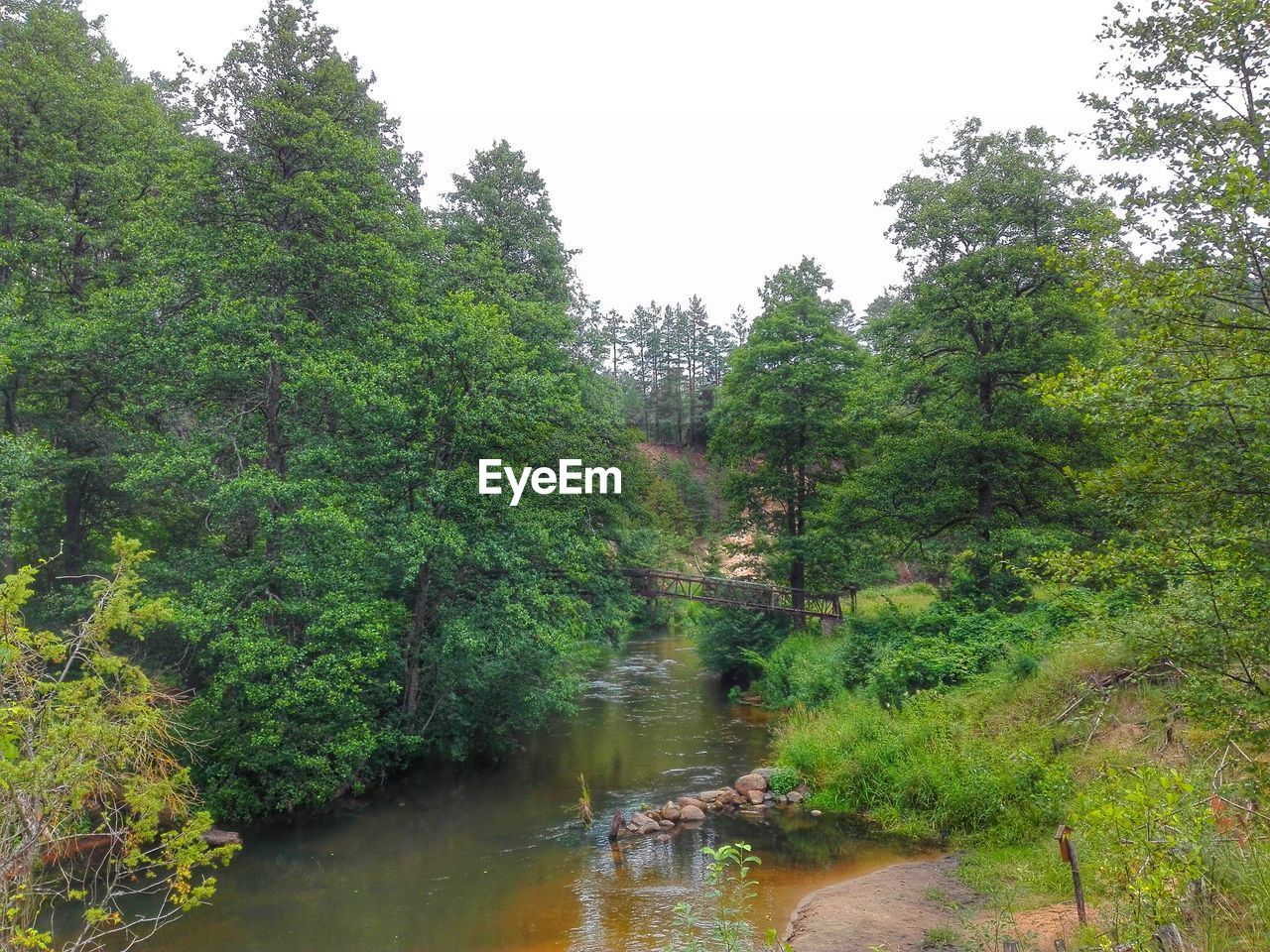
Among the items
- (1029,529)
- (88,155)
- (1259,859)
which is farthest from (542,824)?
(88,155)

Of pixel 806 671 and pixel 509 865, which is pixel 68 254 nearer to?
pixel 509 865

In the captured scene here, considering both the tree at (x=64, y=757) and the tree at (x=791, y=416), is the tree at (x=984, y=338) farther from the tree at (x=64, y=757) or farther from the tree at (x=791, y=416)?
the tree at (x=64, y=757)

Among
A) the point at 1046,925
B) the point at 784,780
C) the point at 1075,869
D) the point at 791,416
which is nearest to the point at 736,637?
the point at 791,416

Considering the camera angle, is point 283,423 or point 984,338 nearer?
point 283,423

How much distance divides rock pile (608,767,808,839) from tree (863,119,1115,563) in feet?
26.7

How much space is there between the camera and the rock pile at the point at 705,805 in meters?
13.9

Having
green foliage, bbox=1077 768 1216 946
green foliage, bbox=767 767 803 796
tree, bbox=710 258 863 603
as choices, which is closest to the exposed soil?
green foliage, bbox=1077 768 1216 946

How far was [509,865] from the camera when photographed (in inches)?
504

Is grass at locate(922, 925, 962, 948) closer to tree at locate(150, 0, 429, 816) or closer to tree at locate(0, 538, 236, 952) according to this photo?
tree at locate(0, 538, 236, 952)

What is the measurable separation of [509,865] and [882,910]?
20.7ft

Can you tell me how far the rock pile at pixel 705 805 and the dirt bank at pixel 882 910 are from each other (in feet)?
11.7

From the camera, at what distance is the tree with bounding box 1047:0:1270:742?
211 inches

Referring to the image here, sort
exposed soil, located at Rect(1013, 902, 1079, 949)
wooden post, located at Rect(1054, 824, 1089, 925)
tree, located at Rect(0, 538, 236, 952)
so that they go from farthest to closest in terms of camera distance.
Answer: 1. exposed soil, located at Rect(1013, 902, 1079, 949)
2. wooden post, located at Rect(1054, 824, 1089, 925)
3. tree, located at Rect(0, 538, 236, 952)

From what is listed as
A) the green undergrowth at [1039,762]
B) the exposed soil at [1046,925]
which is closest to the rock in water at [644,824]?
the green undergrowth at [1039,762]
